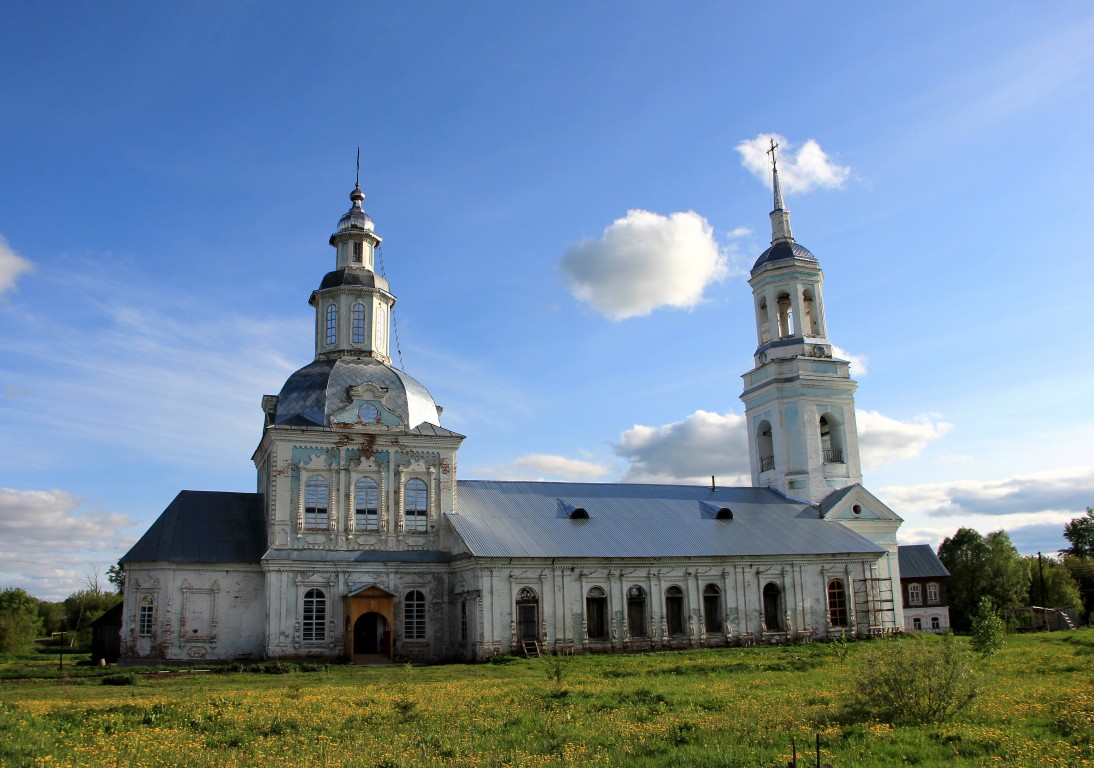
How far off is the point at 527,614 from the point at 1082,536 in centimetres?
6011

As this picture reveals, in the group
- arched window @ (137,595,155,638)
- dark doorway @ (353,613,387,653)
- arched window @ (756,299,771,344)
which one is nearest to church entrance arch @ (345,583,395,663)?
dark doorway @ (353,613,387,653)

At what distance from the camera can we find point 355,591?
33281mm

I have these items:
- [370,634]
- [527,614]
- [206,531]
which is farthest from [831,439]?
[206,531]

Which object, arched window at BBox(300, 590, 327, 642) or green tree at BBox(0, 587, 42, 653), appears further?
green tree at BBox(0, 587, 42, 653)

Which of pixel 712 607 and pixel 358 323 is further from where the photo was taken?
pixel 358 323

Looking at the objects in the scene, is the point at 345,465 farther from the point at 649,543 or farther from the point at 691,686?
the point at 691,686

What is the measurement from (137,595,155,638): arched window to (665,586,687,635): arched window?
1861 cm

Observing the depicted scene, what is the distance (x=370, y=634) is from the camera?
34.8 metres

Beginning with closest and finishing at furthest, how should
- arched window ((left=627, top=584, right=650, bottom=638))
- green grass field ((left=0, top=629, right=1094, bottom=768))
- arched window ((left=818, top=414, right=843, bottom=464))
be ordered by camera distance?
green grass field ((left=0, top=629, right=1094, bottom=768)) → arched window ((left=627, top=584, right=650, bottom=638)) → arched window ((left=818, top=414, right=843, bottom=464))

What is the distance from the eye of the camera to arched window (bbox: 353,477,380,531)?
114 ft

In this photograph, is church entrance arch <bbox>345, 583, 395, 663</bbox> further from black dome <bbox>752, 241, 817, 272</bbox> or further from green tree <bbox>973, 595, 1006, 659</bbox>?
black dome <bbox>752, 241, 817, 272</bbox>

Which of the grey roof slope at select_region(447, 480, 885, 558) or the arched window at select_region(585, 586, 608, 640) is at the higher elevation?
the grey roof slope at select_region(447, 480, 885, 558)

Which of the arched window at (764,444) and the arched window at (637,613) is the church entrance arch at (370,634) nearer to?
the arched window at (637,613)

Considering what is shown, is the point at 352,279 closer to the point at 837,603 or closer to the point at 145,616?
the point at 145,616
